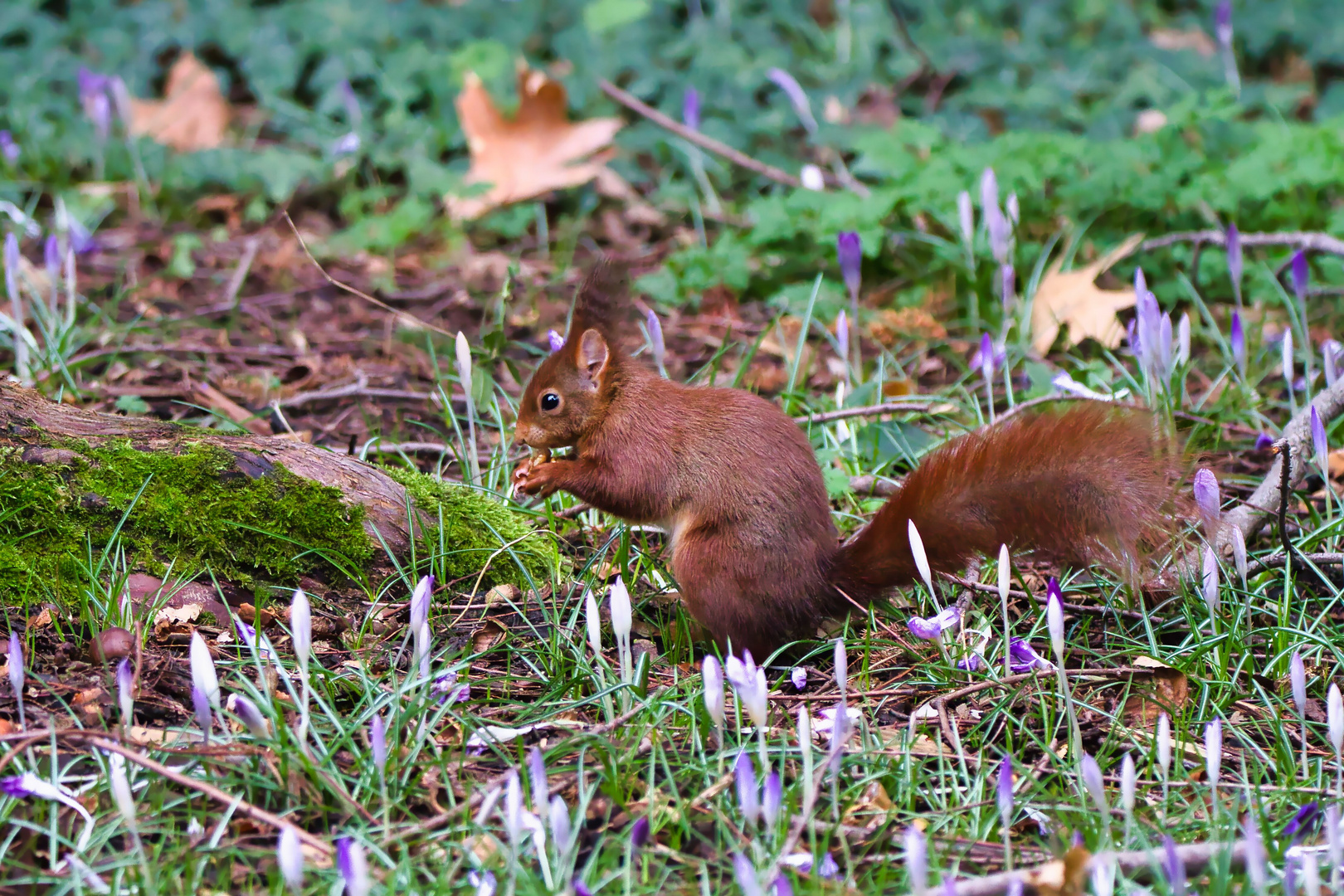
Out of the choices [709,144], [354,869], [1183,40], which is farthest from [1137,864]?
[1183,40]

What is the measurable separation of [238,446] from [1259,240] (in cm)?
339

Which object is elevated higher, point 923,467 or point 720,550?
point 923,467

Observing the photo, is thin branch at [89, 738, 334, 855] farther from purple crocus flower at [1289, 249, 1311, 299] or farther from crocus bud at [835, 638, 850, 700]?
purple crocus flower at [1289, 249, 1311, 299]

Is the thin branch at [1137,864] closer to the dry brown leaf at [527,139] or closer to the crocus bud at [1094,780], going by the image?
the crocus bud at [1094,780]

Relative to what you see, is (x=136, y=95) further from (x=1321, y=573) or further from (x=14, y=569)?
(x=1321, y=573)

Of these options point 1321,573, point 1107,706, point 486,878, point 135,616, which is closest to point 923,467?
point 1107,706

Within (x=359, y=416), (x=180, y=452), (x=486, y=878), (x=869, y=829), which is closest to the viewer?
(x=486, y=878)

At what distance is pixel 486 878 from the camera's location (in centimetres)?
199

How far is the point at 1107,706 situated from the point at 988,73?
499 centimetres

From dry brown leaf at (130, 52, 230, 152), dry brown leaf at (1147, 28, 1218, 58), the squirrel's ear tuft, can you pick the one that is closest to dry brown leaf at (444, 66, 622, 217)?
dry brown leaf at (130, 52, 230, 152)

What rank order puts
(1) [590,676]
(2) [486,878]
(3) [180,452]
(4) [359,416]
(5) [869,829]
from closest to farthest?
(2) [486,878]
(5) [869,829]
(1) [590,676]
(3) [180,452]
(4) [359,416]

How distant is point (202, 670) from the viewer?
2170mm

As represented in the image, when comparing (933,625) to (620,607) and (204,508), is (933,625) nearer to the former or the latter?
(620,607)

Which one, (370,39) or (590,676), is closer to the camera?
(590,676)
